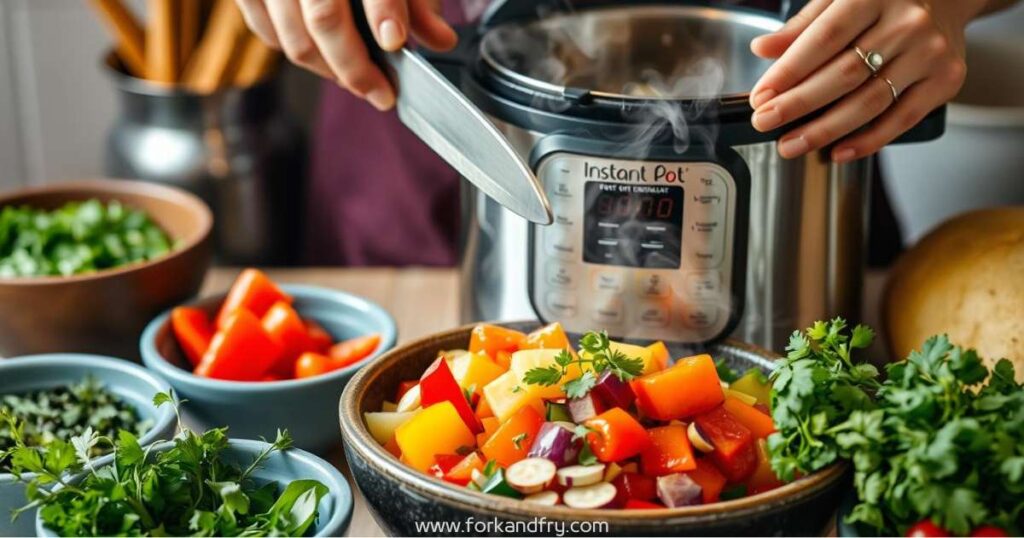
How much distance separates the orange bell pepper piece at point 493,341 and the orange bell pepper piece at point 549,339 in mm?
19

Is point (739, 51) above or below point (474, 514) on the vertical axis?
above

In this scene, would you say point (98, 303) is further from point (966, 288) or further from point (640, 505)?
point (966, 288)

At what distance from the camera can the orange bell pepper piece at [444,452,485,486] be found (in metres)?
0.88

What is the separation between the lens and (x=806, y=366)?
0.88 m

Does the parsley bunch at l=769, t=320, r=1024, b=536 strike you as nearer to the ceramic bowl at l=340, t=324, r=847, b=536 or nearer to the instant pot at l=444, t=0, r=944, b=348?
the ceramic bowl at l=340, t=324, r=847, b=536

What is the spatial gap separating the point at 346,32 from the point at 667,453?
491mm

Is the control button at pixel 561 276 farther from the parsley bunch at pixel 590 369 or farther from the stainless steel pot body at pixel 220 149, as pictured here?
the stainless steel pot body at pixel 220 149

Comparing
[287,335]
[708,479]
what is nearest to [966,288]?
[708,479]

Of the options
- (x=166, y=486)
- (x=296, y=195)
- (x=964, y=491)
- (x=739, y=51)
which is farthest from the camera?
(x=296, y=195)

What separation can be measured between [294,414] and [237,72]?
0.99 metres

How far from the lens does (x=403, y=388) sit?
1.03 metres

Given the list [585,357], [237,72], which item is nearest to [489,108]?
[585,357]

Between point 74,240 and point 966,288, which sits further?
point 74,240

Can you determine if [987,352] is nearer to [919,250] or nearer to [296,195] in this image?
[919,250]
